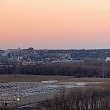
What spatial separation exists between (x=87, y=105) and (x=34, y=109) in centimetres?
267

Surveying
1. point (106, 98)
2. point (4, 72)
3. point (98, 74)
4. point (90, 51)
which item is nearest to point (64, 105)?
point (106, 98)

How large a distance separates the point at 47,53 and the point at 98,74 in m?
83.8

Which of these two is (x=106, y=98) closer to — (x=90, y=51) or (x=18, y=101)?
(x=18, y=101)

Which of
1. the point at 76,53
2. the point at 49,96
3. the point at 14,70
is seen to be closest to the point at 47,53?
the point at 76,53

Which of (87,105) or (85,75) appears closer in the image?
(87,105)

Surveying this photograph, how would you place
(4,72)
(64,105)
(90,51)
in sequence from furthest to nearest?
(90,51), (4,72), (64,105)

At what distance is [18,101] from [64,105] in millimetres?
2786

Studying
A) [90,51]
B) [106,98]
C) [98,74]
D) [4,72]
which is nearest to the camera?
[106,98]

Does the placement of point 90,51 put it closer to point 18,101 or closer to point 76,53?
point 76,53

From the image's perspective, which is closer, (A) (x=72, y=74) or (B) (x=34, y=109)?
(B) (x=34, y=109)

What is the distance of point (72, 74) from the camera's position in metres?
56.5

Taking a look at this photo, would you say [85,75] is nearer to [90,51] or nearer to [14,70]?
[14,70]

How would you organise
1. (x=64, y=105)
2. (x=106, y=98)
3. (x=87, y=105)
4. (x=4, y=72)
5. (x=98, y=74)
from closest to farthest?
(x=64, y=105) → (x=87, y=105) → (x=106, y=98) → (x=98, y=74) → (x=4, y=72)

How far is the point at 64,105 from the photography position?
22266 millimetres
